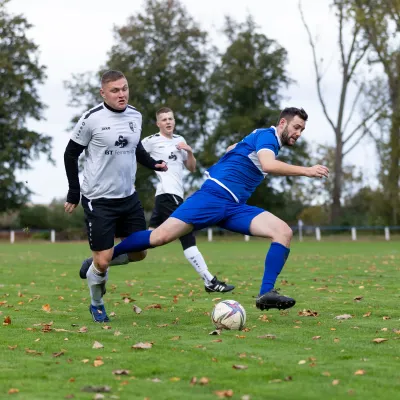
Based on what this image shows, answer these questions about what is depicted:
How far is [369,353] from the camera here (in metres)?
5.80

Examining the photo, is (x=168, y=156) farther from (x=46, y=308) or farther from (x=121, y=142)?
(x=121, y=142)

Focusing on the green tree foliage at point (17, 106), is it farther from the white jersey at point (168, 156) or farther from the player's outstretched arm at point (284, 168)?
the player's outstretched arm at point (284, 168)

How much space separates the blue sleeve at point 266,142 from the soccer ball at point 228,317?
1542 millimetres

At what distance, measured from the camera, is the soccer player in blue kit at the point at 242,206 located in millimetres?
7668

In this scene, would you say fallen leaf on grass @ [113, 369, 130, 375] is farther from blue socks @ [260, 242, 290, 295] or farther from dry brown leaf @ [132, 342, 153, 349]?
blue socks @ [260, 242, 290, 295]

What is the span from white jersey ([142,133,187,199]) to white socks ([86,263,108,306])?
168 inches

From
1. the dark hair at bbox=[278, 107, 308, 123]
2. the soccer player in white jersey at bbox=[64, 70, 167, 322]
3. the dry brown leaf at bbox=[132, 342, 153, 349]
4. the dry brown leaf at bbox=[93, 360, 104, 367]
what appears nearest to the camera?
the dry brown leaf at bbox=[93, 360, 104, 367]

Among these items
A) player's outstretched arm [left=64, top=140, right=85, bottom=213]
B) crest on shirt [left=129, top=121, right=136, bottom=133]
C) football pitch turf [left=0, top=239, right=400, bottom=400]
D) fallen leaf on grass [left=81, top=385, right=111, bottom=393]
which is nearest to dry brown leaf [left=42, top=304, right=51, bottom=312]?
football pitch turf [left=0, top=239, right=400, bottom=400]

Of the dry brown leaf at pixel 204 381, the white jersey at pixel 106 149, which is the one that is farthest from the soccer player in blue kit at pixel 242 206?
the dry brown leaf at pixel 204 381

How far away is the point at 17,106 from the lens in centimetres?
5728

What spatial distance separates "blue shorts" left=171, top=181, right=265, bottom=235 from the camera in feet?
25.6

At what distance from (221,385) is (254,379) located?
270 mm

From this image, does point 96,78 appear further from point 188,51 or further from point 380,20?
point 380,20

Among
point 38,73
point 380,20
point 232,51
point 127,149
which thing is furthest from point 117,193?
point 38,73
